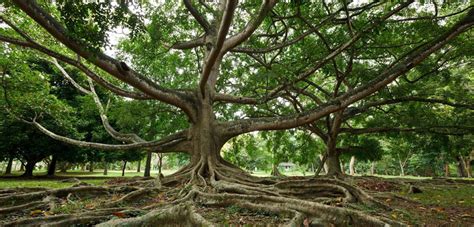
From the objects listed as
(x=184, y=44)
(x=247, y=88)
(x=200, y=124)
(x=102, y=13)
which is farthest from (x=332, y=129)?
(x=102, y=13)

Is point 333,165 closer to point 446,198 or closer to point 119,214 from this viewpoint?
point 446,198

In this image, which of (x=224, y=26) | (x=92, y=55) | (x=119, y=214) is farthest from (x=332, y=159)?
(x=92, y=55)

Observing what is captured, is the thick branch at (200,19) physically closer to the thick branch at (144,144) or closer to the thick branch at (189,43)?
the thick branch at (189,43)

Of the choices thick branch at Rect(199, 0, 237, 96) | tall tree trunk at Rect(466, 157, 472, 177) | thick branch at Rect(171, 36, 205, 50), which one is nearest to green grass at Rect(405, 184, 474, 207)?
thick branch at Rect(199, 0, 237, 96)

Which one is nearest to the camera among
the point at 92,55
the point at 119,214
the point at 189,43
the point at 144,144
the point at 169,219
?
the point at 169,219

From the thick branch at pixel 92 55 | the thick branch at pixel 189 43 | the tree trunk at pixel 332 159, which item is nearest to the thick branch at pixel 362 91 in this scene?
the thick branch at pixel 92 55

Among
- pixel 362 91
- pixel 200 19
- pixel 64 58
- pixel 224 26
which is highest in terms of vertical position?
pixel 200 19

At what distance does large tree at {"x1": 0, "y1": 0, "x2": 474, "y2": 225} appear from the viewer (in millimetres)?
4340

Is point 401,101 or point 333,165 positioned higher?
point 401,101

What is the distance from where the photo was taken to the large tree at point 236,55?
4.34m

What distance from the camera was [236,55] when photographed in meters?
10.9

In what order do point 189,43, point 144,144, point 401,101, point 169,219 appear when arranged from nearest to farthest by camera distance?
1. point 169,219
2. point 144,144
3. point 401,101
4. point 189,43

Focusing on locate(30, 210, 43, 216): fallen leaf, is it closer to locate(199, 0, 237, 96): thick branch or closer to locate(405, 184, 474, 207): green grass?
locate(199, 0, 237, 96): thick branch

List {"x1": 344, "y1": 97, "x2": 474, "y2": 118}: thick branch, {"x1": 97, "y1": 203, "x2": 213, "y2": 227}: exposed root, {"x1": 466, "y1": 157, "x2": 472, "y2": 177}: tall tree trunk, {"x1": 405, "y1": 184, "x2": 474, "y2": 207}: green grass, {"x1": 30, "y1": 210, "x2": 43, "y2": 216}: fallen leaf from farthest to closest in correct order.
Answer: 1. {"x1": 466, "y1": 157, "x2": 472, "y2": 177}: tall tree trunk
2. {"x1": 344, "y1": 97, "x2": 474, "y2": 118}: thick branch
3. {"x1": 405, "y1": 184, "x2": 474, "y2": 207}: green grass
4. {"x1": 30, "y1": 210, "x2": 43, "y2": 216}: fallen leaf
5. {"x1": 97, "y1": 203, "x2": 213, "y2": 227}: exposed root
